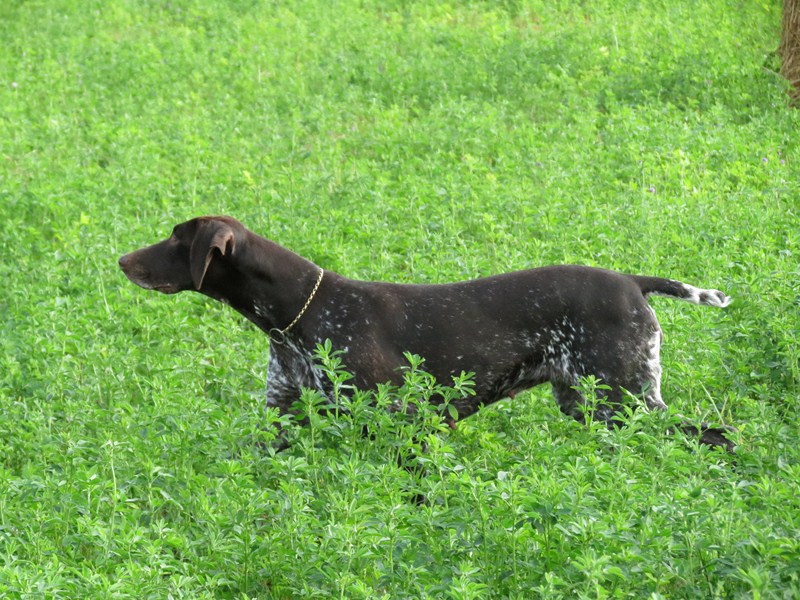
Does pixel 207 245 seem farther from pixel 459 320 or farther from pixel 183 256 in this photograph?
pixel 459 320

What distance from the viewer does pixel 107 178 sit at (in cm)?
1159

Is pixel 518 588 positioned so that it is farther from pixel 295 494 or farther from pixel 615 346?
pixel 615 346

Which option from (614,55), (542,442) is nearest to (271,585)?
(542,442)

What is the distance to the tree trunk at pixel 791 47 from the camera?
13445 millimetres

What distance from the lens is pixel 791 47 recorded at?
1365cm

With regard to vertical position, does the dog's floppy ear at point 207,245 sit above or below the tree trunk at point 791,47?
above

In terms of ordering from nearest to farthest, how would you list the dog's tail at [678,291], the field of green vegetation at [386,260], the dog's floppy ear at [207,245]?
the field of green vegetation at [386,260]
the dog's floppy ear at [207,245]
the dog's tail at [678,291]

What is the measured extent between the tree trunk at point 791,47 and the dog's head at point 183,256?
860cm

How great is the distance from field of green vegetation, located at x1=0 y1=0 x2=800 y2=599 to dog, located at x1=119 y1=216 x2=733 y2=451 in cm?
31

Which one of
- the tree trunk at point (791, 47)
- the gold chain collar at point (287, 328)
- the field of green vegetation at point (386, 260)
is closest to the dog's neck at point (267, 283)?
the gold chain collar at point (287, 328)

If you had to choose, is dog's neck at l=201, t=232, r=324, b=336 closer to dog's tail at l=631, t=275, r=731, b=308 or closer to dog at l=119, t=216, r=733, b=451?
dog at l=119, t=216, r=733, b=451

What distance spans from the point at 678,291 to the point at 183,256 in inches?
112

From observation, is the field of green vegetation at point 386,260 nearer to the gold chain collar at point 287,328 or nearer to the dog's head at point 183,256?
the gold chain collar at point 287,328

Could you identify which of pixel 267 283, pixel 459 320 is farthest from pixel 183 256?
pixel 459 320
